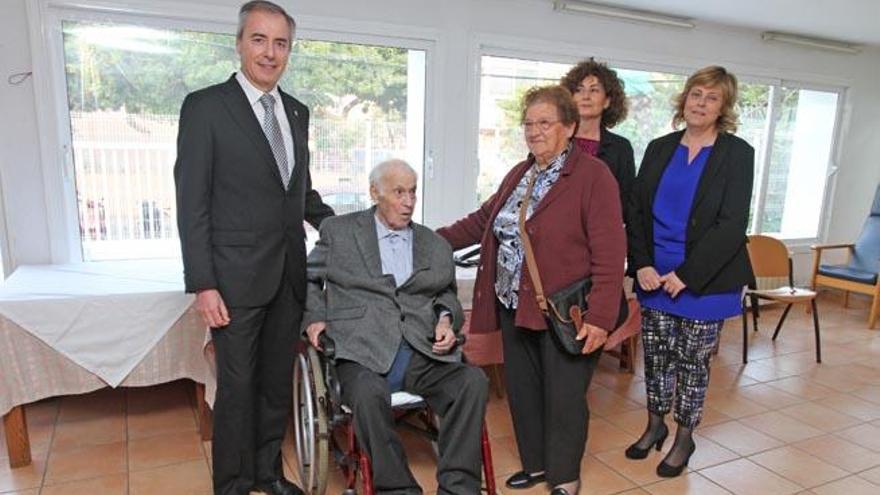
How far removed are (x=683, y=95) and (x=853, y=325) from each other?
3508 millimetres

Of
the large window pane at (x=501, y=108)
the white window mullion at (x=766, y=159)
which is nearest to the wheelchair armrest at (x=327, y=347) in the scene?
Result: the large window pane at (x=501, y=108)

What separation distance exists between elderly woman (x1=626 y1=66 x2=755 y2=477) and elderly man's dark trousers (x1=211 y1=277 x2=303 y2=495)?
1.33 meters

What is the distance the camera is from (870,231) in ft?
15.7

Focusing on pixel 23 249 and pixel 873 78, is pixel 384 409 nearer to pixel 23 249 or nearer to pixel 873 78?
pixel 23 249

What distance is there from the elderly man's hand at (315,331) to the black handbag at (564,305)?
2.31 ft

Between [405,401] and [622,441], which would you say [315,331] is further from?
[622,441]

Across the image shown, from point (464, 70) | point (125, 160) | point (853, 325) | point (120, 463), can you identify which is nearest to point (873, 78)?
point (853, 325)

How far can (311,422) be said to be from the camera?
187cm

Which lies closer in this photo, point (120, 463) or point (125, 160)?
point (120, 463)

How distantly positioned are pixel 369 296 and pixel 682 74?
3424 millimetres

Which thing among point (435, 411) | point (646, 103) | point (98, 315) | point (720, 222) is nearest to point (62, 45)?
point (98, 315)

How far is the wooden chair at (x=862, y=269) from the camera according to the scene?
4473 millimetres

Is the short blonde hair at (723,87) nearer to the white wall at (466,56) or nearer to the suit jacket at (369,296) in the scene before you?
the suit jacket at (369,296)

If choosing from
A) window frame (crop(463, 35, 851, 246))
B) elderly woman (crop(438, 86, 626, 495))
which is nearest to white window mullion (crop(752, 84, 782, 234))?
window frame (crop(463, 35, 851, 246))
